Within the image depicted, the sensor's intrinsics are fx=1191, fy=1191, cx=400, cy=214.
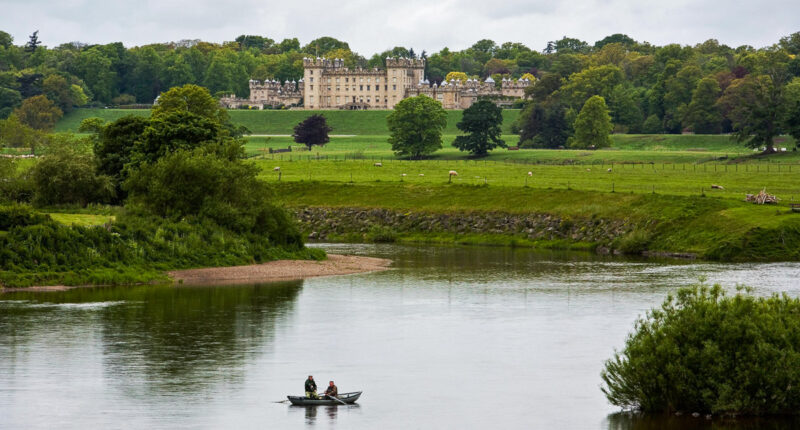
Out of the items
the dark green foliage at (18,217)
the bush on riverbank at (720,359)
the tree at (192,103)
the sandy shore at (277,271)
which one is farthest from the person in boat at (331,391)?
the tree at (192,103)

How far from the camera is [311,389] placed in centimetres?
3544

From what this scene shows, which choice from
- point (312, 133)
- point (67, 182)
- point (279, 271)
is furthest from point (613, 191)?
point (312, 133)

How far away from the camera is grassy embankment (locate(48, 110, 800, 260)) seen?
7769 centimetres

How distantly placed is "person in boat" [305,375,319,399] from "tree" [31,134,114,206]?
49.7 m

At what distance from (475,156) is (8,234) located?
106 m

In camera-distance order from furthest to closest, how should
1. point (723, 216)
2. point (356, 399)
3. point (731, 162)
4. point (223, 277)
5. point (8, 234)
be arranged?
point (731, 162) → point (723, 216) → point (223, 277) → point (8, 234) → point (356, 399)

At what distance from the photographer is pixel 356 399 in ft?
117

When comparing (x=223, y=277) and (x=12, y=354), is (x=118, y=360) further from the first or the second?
(x=223, y=277)

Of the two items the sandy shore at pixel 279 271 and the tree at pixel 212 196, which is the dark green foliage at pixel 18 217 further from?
the tree at pixel 212 196

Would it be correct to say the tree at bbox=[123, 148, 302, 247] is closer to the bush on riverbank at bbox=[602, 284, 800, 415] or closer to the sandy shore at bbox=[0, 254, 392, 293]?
the sandy shore at bbox=[0, 254, 392, 293]

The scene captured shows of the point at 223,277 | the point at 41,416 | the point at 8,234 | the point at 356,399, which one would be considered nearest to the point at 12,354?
the point at 41,416

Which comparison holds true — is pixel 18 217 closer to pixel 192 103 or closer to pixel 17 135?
pixel 192 103

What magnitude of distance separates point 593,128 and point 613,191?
8057 cm

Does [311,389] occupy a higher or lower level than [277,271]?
higher
